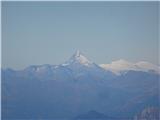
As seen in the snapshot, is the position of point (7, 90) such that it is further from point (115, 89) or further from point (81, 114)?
point (115, 89)

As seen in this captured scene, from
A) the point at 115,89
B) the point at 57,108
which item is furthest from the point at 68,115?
the point at 115,89

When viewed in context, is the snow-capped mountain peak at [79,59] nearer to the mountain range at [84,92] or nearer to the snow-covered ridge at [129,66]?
the mountain range at [84,92]

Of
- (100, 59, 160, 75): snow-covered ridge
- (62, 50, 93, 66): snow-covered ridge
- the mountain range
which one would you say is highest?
(62, 50, 93, 66): snow-covered ridge

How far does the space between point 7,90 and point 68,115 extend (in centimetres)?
81

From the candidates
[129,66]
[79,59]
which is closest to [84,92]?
[79,59]

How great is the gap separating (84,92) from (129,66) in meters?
0.64

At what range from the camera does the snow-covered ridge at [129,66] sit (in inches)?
131

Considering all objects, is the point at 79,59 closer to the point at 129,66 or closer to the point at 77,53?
the point at 77,53

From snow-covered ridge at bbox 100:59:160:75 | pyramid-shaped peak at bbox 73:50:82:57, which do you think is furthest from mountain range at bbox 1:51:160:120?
pyramid-shaped peak at bbox 73:50:82:57

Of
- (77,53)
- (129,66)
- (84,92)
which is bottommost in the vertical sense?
(84,92)

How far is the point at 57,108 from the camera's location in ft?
11.0

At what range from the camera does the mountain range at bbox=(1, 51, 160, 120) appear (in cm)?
334

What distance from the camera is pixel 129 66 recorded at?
3.35 meters

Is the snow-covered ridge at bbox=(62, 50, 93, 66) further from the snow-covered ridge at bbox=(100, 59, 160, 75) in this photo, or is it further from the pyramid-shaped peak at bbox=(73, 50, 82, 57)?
the snow-covered ridge at bbox=(100, 59, 160, 75)
